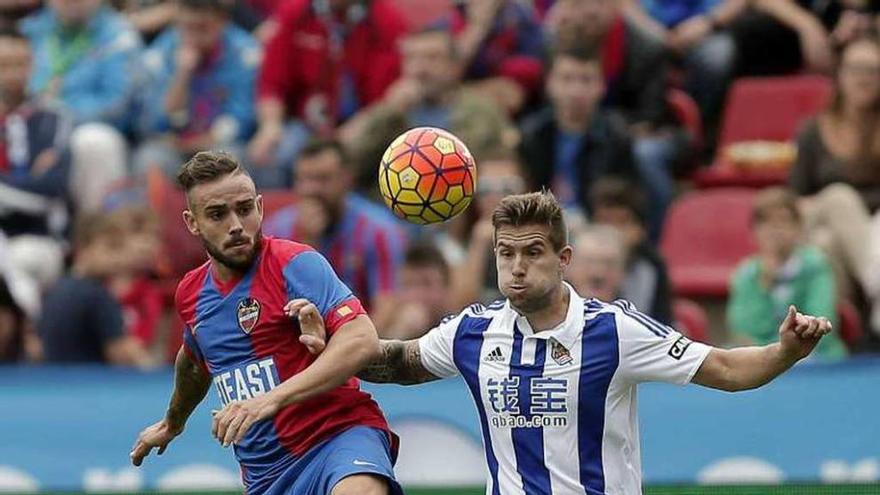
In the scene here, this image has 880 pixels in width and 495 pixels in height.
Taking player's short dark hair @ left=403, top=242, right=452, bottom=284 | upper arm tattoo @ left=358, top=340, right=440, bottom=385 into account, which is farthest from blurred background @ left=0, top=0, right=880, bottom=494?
upper arm tattoo @ left=358, top=340, right=440, bottom=385

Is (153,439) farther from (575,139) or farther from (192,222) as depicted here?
(575,139)

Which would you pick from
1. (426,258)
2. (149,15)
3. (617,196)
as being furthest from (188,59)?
(617,196)

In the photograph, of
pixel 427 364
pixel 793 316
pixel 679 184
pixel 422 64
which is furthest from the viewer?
pixel 679 184

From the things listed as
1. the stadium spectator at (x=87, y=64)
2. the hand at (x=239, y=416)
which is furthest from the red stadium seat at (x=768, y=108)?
the hand at (x=239, y=416)

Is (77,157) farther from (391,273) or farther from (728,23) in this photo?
(728,23)

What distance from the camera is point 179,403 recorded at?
7574 millimetres

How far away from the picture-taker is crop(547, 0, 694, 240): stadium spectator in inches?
507

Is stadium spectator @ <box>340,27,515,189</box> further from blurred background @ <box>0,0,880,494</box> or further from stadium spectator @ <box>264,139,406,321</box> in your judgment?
stadium spectator @ <box>264,139,406,321</box>

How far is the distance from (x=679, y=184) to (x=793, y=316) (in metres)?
6.95

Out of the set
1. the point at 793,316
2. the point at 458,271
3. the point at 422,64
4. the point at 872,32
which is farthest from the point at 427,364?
the point at 872,32

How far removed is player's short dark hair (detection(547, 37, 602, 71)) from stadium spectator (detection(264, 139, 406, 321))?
1.73m

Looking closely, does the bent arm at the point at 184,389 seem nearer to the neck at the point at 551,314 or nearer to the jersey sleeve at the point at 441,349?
the jersey sleeve at the point at 441,349

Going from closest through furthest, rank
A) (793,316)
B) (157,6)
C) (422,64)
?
(793,316) → (422,64) → (157,6)

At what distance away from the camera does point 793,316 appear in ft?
21.3
